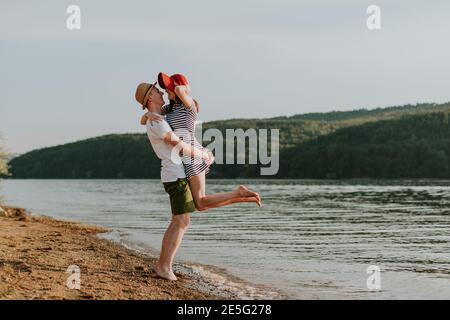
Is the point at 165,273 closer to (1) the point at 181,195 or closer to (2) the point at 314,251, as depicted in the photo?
(1) the point at 181,195

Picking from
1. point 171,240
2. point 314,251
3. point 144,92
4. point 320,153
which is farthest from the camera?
point 320,153

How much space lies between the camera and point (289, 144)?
13750 centimetres

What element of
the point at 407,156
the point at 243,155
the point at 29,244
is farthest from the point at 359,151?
the point at 29,244

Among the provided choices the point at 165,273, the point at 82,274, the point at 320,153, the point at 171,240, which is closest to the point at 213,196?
the point at 171,240

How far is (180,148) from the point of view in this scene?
322 inches

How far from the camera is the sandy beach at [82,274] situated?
7.65 m

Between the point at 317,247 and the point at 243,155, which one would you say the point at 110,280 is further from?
the point at 243,155

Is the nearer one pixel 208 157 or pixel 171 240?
pixel 208 157

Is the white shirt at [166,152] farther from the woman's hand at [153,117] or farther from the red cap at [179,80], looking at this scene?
the red cap at [179,80]

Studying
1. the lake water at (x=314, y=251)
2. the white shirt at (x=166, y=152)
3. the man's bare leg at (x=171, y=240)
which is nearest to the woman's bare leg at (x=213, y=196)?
the white shirt at (x=166, y=152)

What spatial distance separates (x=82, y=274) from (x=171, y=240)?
4.98 ft

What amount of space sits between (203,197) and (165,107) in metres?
1.39

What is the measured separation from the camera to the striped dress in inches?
330

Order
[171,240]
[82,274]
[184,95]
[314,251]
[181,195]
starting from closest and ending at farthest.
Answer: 1. [184,95]
2. [181,195]
3. [171,240]
4. [82,274]
5. [314,251]
